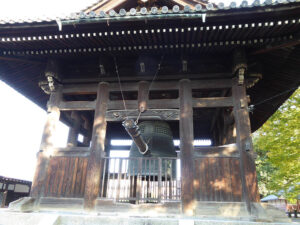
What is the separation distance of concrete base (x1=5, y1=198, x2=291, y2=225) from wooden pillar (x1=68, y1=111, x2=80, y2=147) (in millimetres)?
2909

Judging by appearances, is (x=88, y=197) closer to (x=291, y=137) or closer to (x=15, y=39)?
(x=15, y=39)

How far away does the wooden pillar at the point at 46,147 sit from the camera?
608cm

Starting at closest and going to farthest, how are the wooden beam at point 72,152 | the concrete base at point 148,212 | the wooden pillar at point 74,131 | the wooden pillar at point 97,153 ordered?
the concrete base at point 148,212, the wooden pillar at point 97,153, the wooden beam at point 72,152, the wooden pillar at point 74,131

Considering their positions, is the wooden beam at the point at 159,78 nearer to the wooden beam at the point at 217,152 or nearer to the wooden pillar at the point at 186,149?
the wooden pillar at the point at 186,149

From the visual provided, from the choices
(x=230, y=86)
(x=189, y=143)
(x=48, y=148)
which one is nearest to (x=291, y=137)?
(x=230, y=86)

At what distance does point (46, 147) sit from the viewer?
6398 millimetres

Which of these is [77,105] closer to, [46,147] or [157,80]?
[46,147]

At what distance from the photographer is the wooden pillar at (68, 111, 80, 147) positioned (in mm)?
8641

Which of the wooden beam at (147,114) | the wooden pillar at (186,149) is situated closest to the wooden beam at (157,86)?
the wooden pillar at (186,149)

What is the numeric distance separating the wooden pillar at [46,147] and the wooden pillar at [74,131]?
201cm

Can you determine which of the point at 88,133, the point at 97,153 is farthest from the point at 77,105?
the point at 88,133

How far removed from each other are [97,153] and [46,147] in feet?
5.02

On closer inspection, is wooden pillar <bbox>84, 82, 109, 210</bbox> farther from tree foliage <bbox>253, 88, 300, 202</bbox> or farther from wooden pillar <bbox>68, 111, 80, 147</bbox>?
tree foliage <bbox>253, 88, 300, 202</bbox>

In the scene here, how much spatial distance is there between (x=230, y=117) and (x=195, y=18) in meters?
3.89
